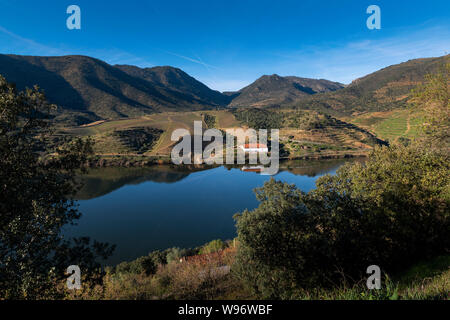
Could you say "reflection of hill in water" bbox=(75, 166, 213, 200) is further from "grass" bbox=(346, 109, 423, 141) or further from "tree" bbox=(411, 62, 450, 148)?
"grass" bbox=(346, 109, 423, 141)

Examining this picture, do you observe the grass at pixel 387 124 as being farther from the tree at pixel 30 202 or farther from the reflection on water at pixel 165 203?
the tree at pixel 30 202

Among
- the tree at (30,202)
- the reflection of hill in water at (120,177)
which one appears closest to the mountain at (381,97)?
the reflection of hill in water at (120,177)

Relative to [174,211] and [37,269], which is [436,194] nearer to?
[37,269]

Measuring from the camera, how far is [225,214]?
3891 cm

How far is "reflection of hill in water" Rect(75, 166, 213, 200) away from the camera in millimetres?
53331

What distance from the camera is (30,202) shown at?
6.10 m

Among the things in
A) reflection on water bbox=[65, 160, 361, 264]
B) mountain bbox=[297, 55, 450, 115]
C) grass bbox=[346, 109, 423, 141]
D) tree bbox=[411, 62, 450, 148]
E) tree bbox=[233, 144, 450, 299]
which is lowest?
reflection on water bbox=[65, 160, 361, 264]

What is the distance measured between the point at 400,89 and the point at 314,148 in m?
134

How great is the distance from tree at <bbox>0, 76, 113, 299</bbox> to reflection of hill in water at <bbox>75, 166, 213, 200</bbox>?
49.0 m

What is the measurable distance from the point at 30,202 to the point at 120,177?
6323 centimetres

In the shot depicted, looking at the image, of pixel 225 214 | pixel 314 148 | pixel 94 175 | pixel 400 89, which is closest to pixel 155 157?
pixel 94 175

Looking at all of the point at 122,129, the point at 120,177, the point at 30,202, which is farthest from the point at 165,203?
the point at 122,129

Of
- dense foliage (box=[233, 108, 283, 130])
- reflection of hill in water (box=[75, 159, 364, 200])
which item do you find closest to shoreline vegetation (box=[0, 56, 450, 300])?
reflection of hill in water (box=[75, 159, 364, 200])

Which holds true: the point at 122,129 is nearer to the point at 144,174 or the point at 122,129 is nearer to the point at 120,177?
the point at 144,174
